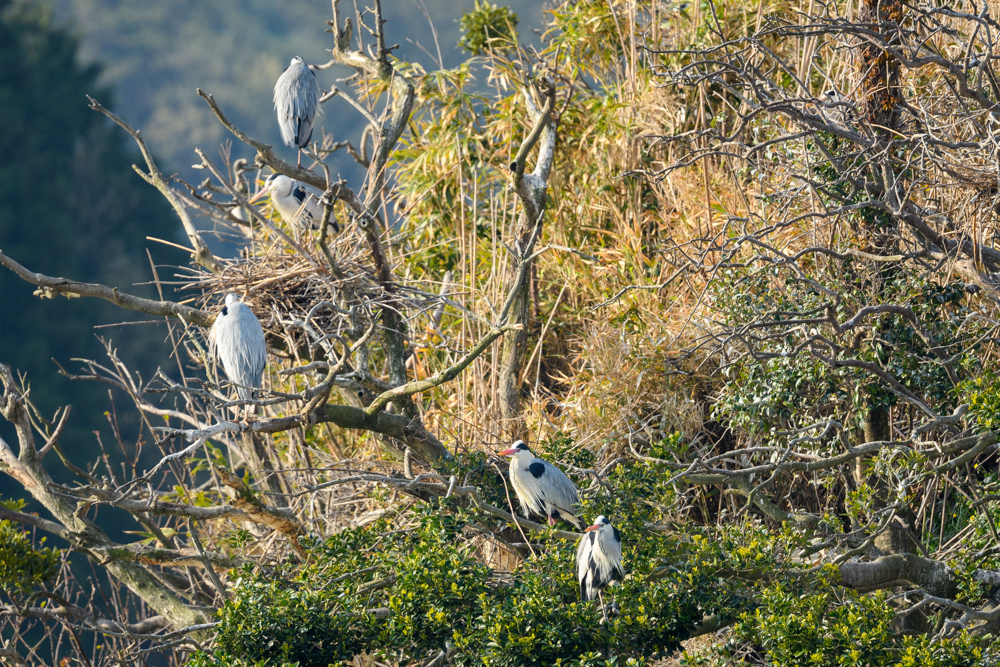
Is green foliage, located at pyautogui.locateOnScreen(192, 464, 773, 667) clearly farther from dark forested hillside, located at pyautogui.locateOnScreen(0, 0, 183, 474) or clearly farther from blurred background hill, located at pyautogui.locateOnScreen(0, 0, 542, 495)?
dark forested hillside, located at pyautogui.locateOnScreen(0, 0, 183, 474)

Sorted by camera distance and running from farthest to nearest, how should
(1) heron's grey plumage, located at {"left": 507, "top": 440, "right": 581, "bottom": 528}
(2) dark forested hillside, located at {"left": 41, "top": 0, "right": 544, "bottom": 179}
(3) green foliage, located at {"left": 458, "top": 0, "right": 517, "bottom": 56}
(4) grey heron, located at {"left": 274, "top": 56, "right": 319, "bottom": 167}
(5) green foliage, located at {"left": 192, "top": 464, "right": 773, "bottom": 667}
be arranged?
(2) dark forested hillside, located at {"left": 41, "top": 0, "right": 544, "bottom": 179}
(3) green foliage, located at {"left": 458, "top": 0, "right": 517, "bottom": 56}
(4) grey heron, located at {"left": 274, "top": 56, "right": 319, "bottom": 167}
(1) heron's grey plumage, located at {"left": 507, "top": 440, "right": 581, "bottom": 528}
(5) green foliage, located at {"left": 192, "top": 464, "right": 773, "bottom": 667}

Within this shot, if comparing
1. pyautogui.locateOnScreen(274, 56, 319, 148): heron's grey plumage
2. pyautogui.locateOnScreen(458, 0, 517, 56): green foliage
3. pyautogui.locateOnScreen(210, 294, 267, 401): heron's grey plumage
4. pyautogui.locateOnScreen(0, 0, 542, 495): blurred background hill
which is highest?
pyautogui.locateOnScreen(458, 0, 517, 56): green foliage

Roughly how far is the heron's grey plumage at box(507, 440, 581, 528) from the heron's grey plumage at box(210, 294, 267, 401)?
1151 mm

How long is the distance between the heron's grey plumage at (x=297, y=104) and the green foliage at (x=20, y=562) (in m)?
2.67

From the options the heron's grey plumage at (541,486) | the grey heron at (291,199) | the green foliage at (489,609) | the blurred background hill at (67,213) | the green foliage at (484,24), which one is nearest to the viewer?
the green foliage at (489,609)

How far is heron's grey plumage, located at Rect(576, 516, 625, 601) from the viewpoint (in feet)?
9.72

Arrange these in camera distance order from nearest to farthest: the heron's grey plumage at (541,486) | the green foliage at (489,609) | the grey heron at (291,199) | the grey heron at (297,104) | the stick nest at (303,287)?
the green foliage at (489,609) < the heron's grey plumage at (541,486) < the stick nest at (303,287) < the grey heron at (297,104) < the grey heron at (291,199)

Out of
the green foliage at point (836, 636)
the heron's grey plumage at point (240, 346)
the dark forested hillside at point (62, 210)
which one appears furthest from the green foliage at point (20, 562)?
the dark forested hillside at point (62, 210)

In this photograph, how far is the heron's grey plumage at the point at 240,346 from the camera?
3893 mm

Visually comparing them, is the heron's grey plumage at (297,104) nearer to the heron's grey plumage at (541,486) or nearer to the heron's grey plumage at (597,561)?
the heron's grey plumage at (541,486)

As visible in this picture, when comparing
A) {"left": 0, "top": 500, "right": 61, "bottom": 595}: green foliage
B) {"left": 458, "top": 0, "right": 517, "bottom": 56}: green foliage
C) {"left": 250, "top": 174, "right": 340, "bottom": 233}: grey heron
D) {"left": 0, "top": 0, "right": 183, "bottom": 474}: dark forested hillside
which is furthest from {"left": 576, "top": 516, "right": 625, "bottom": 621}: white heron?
{"left": 0, "top": 0, "right": 183, "bottom": 474}: dark forested hillside

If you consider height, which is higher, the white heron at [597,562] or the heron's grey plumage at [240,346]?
the heron's grey plumage at [240,346]

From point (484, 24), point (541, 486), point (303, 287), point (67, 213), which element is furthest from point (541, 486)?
point (67, 213)

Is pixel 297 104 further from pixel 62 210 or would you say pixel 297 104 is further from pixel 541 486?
pixel 62 210
